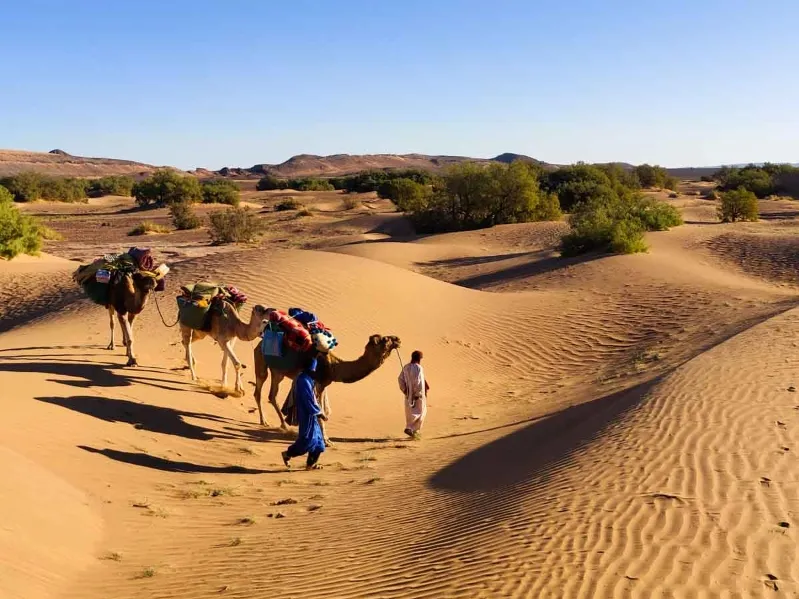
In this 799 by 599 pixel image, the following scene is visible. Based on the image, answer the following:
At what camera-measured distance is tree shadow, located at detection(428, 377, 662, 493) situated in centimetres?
815

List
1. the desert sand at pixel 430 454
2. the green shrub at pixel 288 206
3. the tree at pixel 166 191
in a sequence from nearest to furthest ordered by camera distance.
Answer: the desert sand at pixel 430 454, the green shrub at pixel 288 206, the tree at pixel 166 191

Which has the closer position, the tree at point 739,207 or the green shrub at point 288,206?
the tree at point 739,207

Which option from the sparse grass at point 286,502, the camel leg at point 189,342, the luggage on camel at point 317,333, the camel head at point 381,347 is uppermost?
the luggage on camel at point 317,333

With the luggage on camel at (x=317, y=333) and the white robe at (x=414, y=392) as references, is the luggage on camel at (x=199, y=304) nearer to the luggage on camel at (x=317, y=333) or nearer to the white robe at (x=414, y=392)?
the luggage on camel at (x=317, y=333)

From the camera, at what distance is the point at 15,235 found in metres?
26.8

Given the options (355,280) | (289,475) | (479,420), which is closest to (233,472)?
(289,475)

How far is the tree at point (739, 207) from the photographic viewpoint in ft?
127

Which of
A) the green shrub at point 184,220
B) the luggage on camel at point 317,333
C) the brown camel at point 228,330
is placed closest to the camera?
the luggage on camel at point 317,333

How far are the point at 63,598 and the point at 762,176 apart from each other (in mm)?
64106

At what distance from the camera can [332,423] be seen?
12.2 m

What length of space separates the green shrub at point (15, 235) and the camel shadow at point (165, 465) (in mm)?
19598

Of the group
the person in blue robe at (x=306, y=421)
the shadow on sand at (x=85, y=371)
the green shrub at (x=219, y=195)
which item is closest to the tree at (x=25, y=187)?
the green shrub at (x=219, y=195)

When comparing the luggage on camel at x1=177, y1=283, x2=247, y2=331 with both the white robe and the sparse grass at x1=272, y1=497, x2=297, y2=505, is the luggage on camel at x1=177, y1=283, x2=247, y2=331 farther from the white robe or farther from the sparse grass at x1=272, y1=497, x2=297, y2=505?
the sparse grass at x1=272, y1=497, x2=297, y2=505

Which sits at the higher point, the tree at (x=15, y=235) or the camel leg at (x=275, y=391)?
the tree at (x=15, y=235)
